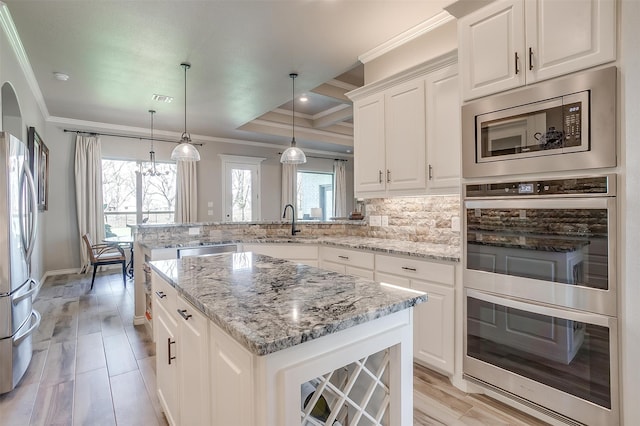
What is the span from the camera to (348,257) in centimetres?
Answer: 298

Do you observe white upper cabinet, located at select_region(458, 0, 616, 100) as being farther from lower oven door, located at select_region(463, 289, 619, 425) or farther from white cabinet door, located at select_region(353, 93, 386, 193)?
lower oven door, located at select_region(463, 289, 619, 425)

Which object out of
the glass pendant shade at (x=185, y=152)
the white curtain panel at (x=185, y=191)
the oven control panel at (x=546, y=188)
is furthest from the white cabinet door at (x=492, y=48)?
the white curtain panel at (x=185, y=191)

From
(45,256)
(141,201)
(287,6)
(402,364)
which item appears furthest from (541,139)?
(45,256)

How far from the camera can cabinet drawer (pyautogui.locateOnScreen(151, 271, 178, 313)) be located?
1.53m

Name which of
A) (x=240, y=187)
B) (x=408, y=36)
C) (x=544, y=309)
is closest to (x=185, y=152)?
(x=408, y=36)

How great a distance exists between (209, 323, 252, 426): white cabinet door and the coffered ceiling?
250 centimetres

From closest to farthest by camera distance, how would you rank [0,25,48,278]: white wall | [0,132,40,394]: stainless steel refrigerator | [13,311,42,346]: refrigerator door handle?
[0,132,40,394]: stainless steel refrigerator → [13,311,42,346]: refrigerator door handle → [0,25,48,278]: white wall

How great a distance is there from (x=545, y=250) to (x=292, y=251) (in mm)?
2257

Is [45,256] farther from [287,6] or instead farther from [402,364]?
[402,364]

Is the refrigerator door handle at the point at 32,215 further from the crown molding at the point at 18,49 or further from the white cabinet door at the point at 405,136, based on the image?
the white cabinet door at the point at 405,136

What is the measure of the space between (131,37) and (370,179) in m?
2.55

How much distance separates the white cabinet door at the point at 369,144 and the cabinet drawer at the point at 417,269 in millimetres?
750

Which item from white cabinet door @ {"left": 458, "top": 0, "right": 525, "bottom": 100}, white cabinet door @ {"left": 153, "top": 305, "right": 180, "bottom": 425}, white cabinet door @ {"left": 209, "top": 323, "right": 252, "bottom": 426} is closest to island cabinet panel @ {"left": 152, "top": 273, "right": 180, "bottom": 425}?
white cabinet door @ {"left": 153, "top": 305, "right": 180, "bottom": 425}

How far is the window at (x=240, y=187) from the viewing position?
24.3ft
